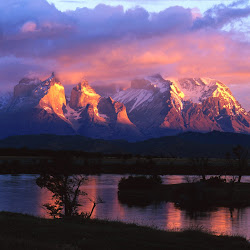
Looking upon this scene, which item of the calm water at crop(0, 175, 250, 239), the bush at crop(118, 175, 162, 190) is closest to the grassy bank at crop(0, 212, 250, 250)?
the calm water at crop(0, 175, 250, 239)

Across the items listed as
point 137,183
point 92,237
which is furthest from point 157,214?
point 92,237

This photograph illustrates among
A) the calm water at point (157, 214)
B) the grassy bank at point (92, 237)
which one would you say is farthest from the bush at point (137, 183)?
the grassy bank at point (92, 237)

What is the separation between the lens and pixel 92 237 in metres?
31.1

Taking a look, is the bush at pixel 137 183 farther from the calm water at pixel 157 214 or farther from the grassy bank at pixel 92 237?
the grassy bank at pixel 92 237

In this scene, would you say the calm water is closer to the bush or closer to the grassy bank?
the bush

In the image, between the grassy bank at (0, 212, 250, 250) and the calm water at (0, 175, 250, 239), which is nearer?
the grassy bank at (0, 212, 250, 250)

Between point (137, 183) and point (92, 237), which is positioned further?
point (137, 183)

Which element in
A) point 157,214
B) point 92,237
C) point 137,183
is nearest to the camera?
point 92,237

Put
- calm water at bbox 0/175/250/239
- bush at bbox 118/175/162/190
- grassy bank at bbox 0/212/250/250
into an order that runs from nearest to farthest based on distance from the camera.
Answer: grassy bank at bbox 0/212/250/250, calm water at bbox 0/175/250/239, bush at bbox 118/175/162/190

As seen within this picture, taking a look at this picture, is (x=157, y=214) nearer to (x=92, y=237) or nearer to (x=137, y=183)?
(x=137, y=183)

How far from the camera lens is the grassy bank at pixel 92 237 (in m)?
27.8

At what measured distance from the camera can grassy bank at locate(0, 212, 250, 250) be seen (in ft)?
91.4

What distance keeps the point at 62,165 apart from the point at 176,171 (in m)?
132

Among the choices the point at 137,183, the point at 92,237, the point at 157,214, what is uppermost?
the point at 92,237
